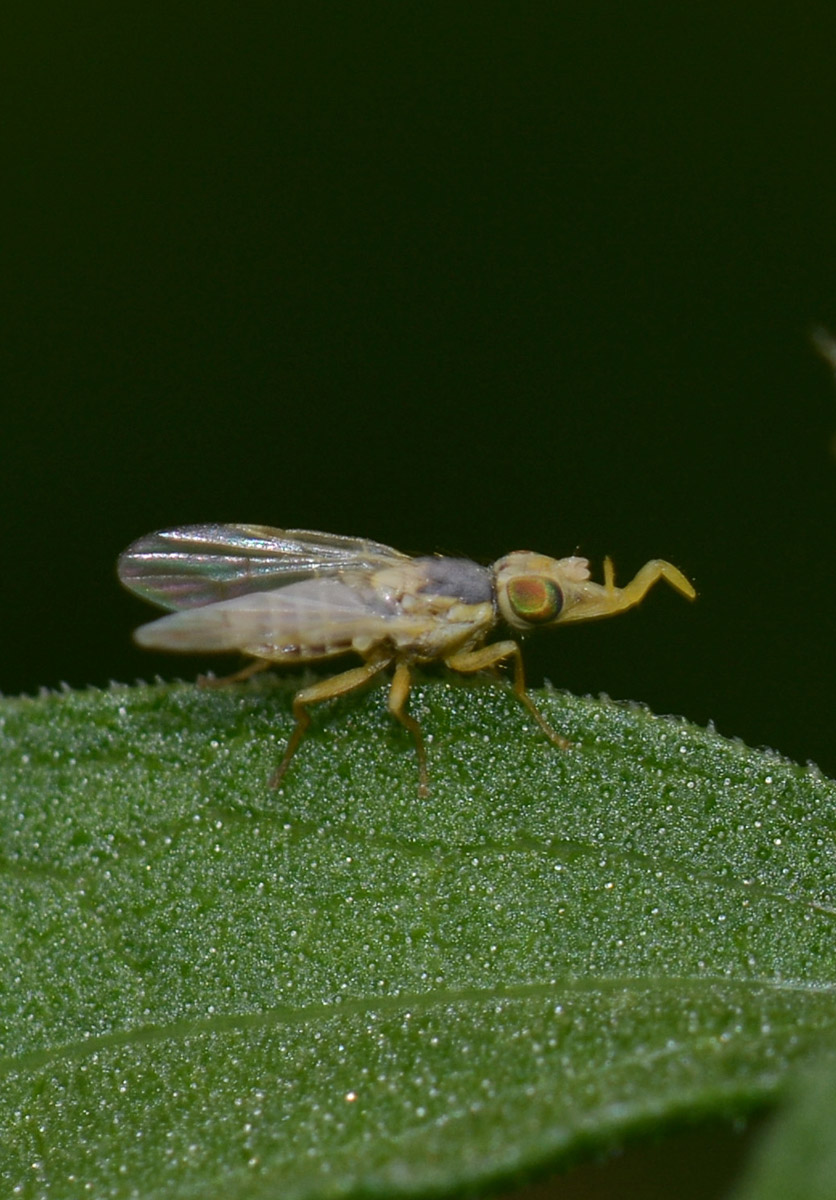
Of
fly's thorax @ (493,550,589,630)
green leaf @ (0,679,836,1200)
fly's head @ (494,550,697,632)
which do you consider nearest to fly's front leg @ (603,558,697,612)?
fly's head @ (494,550,697,632)

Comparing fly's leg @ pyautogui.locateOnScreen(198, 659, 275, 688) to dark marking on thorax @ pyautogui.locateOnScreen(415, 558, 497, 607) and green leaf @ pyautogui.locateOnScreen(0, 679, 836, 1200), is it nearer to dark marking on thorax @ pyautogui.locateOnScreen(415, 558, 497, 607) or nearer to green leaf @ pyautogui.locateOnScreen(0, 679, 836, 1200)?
green leaf @ pyautogui.locateOnScreen(0, 679, 836, 1200)

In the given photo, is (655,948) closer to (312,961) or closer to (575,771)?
(575,771)

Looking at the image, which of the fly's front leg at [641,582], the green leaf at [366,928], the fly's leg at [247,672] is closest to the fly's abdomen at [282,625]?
the fly's leg at [247,672]

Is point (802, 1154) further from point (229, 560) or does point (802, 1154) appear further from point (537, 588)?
point (229, 560)

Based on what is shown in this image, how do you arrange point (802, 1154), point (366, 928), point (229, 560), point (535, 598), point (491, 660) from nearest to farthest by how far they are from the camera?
point (802, 1154)
point (366, 928)
point (491, 660)
point (535, 598)
point (229, 560)

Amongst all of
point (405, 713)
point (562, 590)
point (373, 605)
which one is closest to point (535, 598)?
point (562, 590)

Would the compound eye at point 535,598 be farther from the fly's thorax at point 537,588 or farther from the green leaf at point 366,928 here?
the green leaf at point 366,928
